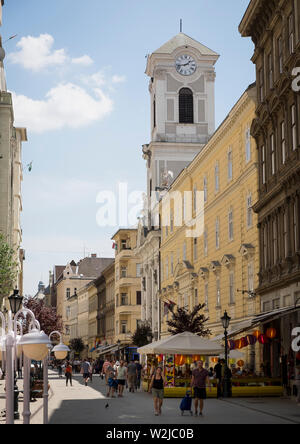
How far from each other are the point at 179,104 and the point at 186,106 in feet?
2.51

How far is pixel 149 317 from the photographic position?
261 feet

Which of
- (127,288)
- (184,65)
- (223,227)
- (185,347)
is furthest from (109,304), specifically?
(185,347)

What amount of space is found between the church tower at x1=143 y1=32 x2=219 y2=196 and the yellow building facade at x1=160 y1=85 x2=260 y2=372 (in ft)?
56.5

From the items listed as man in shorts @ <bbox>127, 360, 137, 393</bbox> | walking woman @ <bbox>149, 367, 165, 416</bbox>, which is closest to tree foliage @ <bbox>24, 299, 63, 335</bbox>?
man in shorts @ <bbox>127, 360, 137, 393</bbox>

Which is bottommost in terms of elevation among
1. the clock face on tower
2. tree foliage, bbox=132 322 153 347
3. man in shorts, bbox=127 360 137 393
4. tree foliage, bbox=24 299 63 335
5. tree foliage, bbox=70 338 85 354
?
man in shorts, bbox=127 360 137 393

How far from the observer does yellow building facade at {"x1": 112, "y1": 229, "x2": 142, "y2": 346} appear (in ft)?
310

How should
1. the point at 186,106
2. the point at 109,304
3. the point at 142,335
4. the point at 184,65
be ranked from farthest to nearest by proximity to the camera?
the point at 109,304 < the point at 186,106 < the point at 184,65 < the point at 142,335

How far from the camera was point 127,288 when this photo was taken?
317ft

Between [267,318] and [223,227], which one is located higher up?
[223,227]

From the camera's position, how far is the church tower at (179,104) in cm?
7988

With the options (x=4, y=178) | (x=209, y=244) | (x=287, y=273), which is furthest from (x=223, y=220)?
(x=4, y=178)

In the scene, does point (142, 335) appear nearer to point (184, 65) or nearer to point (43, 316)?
point (43, 316)

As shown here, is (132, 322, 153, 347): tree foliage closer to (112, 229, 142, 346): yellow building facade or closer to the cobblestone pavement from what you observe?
(112, 229, 142, 346): yellow building facade
